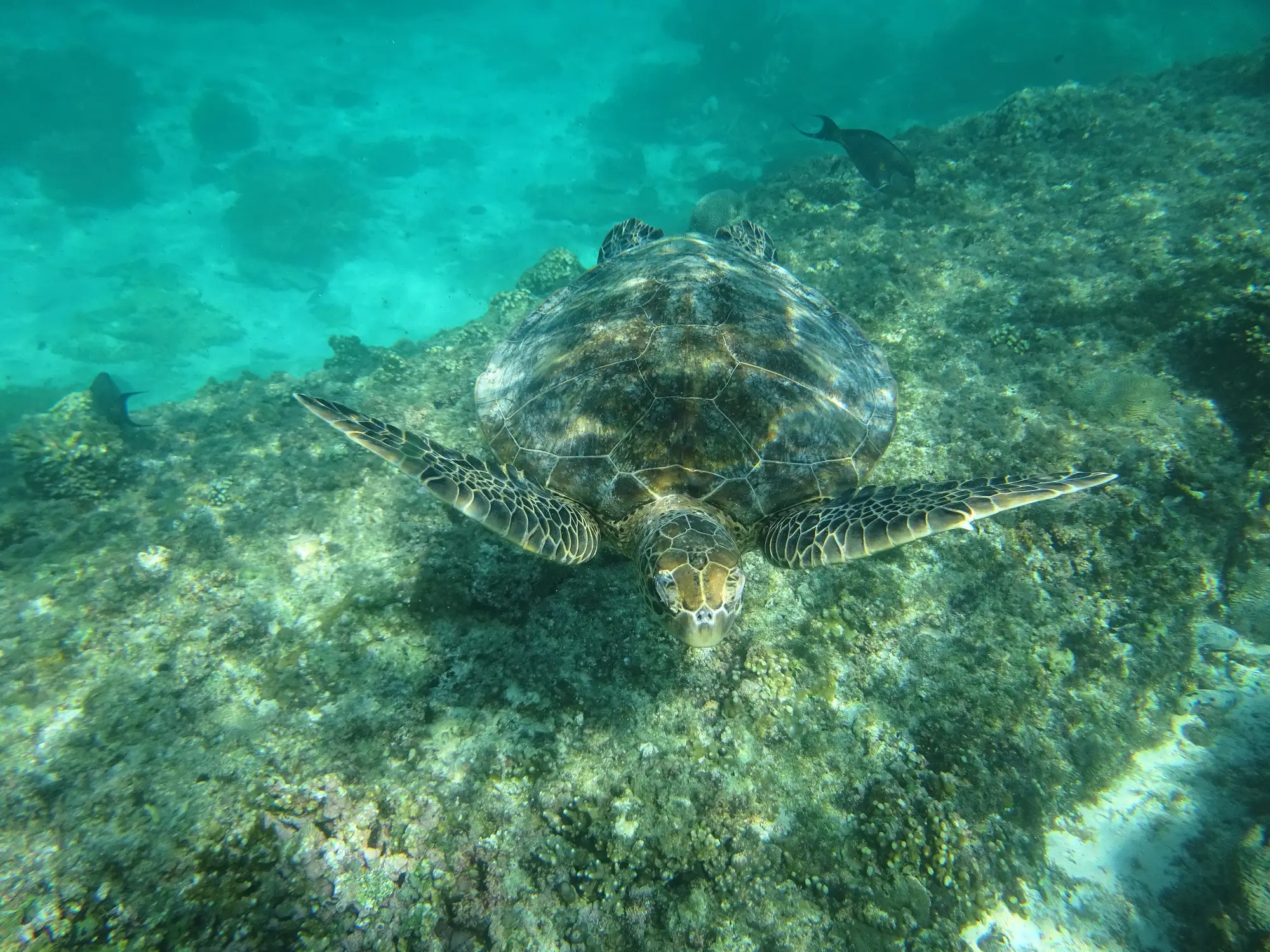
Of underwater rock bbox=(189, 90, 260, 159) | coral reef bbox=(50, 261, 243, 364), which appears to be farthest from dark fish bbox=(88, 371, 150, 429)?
underwater rock bbox=(189, 90, 260, 159)

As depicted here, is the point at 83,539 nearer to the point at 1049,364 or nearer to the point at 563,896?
the point at 563,896

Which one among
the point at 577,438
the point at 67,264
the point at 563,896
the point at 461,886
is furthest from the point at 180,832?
the point at 67,264

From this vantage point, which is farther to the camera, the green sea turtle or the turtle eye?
the green sea turtle

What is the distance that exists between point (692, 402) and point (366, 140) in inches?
1447

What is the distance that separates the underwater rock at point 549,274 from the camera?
12.6 meters

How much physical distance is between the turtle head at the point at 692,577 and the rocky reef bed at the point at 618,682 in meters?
0.74

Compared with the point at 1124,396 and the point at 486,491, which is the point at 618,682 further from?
the point at 1124,396

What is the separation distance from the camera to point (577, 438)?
12.3 feet

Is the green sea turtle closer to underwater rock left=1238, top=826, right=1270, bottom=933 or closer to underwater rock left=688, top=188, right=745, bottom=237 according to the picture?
underwater rock left=1238, top=826, right=1270, bottom=933

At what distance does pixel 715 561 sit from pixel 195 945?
121 inches

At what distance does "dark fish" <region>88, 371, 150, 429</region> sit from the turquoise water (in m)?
13.3

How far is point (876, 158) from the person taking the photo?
25.9ft

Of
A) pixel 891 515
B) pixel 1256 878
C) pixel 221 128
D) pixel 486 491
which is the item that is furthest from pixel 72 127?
pixel 1256 878

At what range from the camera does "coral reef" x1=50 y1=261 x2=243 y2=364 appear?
21.4m
